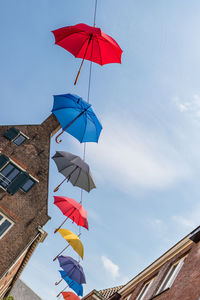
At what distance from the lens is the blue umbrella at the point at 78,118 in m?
11.9

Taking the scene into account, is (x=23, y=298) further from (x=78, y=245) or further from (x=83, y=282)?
(x=78, y=245)

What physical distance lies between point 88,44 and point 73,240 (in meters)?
11.1

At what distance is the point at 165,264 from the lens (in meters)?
13.7

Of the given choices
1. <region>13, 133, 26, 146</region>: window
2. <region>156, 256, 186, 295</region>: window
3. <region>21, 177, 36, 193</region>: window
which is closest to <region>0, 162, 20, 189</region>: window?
<region>21, 177, 36, 193</region>: window

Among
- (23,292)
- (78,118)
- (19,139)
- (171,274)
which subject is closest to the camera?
(78,118)

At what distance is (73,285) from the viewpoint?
19.0 meters

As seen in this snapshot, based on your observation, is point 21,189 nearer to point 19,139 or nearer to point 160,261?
point 19,139

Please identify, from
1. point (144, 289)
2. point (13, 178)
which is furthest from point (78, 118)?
point (144, 289)

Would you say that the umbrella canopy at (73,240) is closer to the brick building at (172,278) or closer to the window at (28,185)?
the window at (28,185)

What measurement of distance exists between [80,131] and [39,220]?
7.83m

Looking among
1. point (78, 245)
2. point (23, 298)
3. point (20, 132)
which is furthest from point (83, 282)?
point (23, 298)

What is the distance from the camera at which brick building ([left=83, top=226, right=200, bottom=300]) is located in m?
9.75

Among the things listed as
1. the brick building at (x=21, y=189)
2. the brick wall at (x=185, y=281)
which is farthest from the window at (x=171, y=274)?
the brick building at (x=21, y=189)

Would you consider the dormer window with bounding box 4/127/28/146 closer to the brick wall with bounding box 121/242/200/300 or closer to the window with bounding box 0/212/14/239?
the window with bounding box 0/212/14/239
